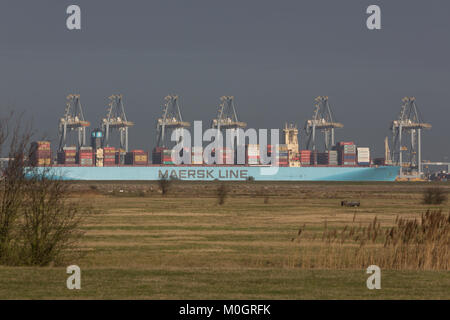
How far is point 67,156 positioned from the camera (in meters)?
164

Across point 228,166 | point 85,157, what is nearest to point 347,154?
point 228,166

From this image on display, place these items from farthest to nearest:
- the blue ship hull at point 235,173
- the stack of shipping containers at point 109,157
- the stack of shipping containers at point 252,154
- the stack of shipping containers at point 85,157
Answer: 1. the stack of shipping containers at point 109,157
2. the stack of shipping containers at point 252,154
3. the blue ship hull at point 235,173
4. the stack of shipping containers at point 85,157

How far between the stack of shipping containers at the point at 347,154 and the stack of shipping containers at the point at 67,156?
6126 centimetres

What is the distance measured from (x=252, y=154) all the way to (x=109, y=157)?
33276mm

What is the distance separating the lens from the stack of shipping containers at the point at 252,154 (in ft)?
542

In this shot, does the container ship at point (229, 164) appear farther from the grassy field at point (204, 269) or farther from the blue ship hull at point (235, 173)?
the grassy field at point (204, 269)

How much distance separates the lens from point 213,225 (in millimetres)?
29734

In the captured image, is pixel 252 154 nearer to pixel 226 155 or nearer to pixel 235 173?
pixel 235 173

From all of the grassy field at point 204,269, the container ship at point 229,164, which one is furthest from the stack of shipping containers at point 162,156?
the grassy field at point 204,269

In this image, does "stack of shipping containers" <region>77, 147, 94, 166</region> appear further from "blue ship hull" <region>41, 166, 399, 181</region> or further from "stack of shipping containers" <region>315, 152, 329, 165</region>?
"stack of shipping containers" <region>315, 152, 329, 165</region>

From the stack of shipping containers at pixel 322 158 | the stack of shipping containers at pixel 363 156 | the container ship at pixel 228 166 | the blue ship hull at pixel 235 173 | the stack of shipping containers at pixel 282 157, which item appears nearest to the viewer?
the blue ship hull at pixel 235 173
